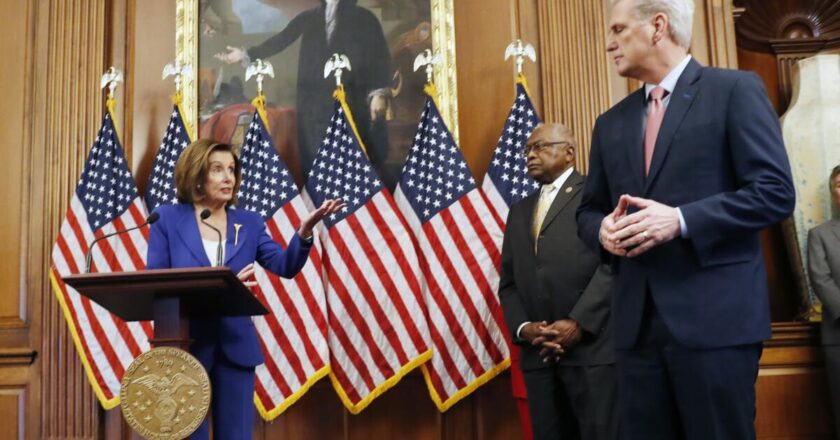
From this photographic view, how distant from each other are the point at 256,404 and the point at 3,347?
168 cm

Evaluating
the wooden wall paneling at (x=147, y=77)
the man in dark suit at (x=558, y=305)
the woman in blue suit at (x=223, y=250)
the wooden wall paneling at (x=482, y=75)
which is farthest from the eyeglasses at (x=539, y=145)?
the wooden wall paneling at (x=147, y=77)

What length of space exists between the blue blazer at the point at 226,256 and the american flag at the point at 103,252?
1524 millimetres

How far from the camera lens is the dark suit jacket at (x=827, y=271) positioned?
4.86m

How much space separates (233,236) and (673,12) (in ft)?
6.86

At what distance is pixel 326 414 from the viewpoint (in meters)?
5.27

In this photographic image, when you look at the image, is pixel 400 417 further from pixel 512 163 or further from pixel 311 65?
pixel 311 65

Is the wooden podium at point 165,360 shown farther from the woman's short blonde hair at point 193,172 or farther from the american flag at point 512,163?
the american flag at point 512,163

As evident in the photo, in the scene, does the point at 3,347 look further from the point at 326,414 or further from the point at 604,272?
the point at 604,272

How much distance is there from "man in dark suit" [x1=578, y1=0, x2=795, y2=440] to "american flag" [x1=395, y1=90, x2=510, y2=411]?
254 centimetres

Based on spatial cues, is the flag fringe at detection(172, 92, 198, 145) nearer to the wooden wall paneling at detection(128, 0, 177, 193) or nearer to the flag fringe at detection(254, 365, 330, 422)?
the wooden wall paneling at detection(128, 0, 177, 193)

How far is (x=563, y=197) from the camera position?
4.32 m

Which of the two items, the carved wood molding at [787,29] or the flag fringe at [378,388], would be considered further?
the carved wood molding at [787,29]

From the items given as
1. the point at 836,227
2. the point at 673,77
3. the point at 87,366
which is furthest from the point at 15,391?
the point at 836,227

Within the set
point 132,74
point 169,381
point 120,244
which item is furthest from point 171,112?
point 169,381
